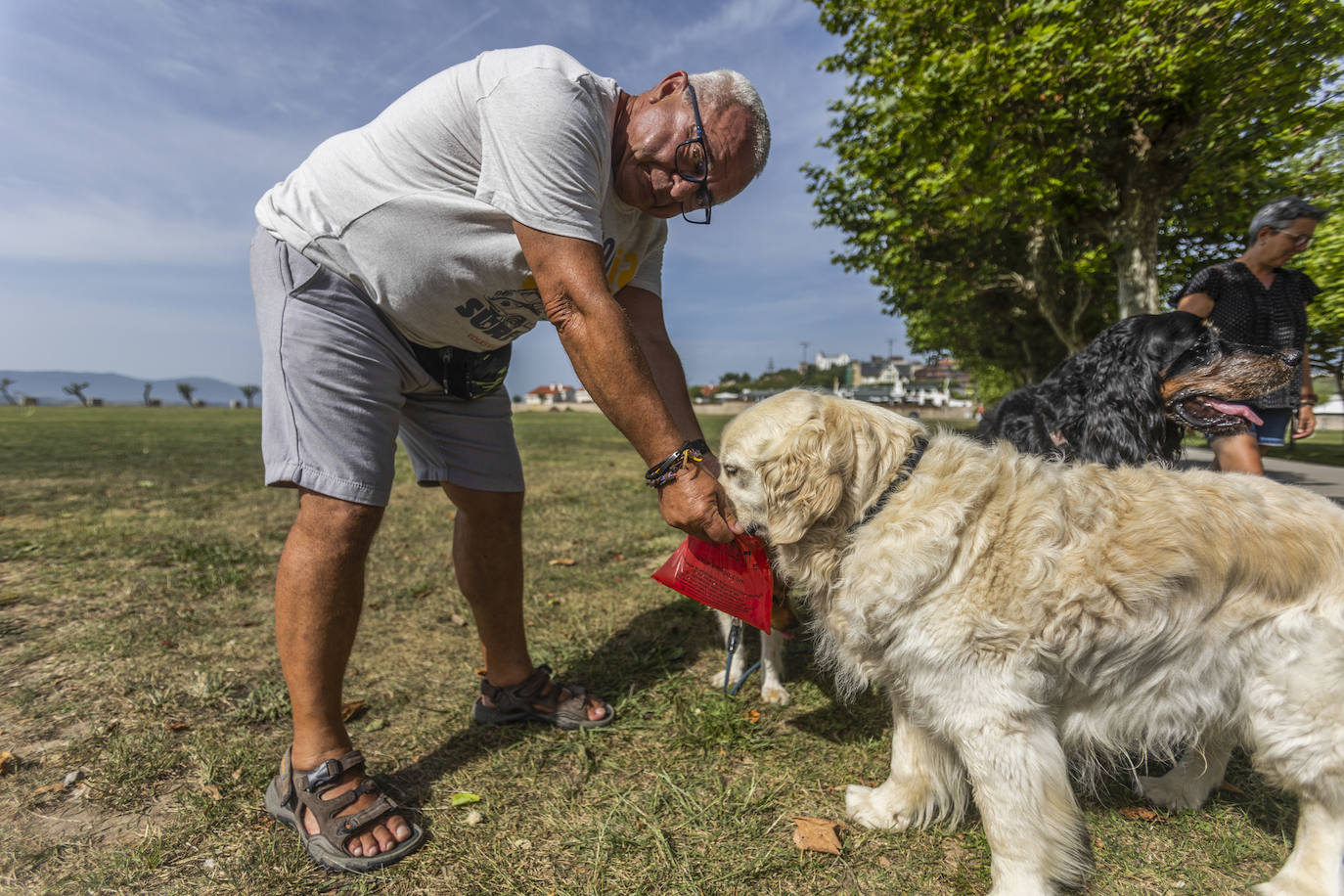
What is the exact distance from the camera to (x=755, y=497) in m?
2.25

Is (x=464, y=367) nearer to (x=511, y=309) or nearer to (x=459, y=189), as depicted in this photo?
(x=511, y=309)

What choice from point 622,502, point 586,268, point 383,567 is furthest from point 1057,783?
point 622,502

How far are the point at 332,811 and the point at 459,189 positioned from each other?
84.6 inches

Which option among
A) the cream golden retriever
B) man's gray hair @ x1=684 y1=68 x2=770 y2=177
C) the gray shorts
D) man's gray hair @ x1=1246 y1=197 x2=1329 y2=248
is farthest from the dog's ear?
man's gray hair @ x1=1246 y1=197 x2=1329 y2=248

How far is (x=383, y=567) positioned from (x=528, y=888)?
385 centimetres

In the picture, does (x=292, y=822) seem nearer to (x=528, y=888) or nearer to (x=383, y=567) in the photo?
(x=528, y=888)

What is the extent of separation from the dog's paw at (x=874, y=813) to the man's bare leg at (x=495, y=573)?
1.18 meters

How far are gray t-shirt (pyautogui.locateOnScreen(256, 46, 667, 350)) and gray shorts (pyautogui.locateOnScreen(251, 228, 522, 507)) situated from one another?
0.26ft

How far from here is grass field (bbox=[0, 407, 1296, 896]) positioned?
80.1 inches

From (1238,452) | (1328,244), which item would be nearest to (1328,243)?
(1328,244)

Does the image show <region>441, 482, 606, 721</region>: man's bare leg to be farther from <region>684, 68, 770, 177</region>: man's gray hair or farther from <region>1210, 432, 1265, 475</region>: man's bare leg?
<region>1210, 432, 1265, 475</region>: man's bare leg

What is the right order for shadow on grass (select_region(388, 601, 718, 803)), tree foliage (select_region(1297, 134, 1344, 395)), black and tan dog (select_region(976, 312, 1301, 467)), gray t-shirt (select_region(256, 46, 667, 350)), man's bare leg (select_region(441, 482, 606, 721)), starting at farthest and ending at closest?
1. tree foliage (select_region(1297, 134, 1344, 395))
2. black and tan dog (select_region(976, 312, 1301, 467))
3. man's bare leg (select_region(441, 482, 606, 721))
4. shadow on grass (select_region(388, 601, 718, 803))
5. gray t-shirt (select_region(256, 46, 667, 350))

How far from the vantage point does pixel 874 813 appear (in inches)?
91.4

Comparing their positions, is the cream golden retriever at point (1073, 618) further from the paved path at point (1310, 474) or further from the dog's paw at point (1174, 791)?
the paved path at point (1310, 474)
